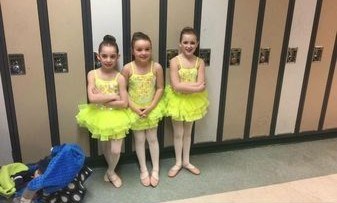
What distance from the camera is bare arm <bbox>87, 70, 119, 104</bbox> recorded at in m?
2.09

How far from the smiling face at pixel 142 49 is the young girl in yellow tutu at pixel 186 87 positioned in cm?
21

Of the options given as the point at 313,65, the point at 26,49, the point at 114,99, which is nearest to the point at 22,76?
the point at 26,49

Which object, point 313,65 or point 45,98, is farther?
point 313,65

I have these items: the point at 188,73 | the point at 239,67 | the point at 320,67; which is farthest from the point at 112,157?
the point at 320,67

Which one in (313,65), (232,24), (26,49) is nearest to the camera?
(26,49)

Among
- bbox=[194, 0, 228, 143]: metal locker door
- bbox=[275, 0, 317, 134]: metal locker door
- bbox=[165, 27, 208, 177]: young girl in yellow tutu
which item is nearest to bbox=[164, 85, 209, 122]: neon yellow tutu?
bbox=[165, 27, 208, 177]: young girl in yellow tutu

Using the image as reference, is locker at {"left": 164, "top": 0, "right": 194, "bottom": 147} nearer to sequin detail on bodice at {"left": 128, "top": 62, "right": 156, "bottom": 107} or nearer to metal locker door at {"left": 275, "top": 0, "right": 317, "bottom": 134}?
sequin detail on bodice at {"left": 128, "top": 62, "right": 156, "bottom": 107}

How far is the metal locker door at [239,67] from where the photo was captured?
240 cm

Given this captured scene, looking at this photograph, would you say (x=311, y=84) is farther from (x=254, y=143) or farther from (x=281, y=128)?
(x=254, y=143)

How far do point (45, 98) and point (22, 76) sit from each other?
7.9 inches

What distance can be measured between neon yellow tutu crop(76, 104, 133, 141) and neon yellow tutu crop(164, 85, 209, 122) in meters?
0.31

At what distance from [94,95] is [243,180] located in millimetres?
1234

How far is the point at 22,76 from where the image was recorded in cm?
212

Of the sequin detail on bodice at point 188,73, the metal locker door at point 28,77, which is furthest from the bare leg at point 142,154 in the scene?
the metal locker door at point 28,77
